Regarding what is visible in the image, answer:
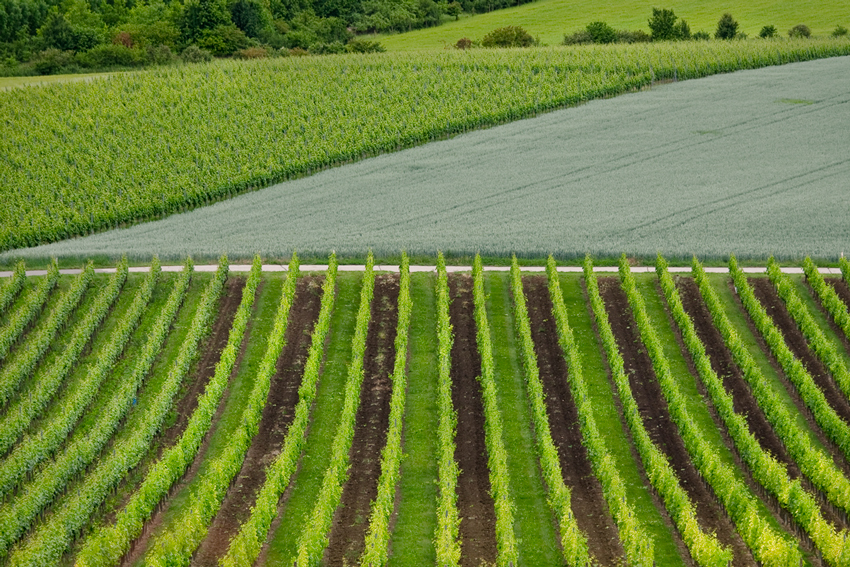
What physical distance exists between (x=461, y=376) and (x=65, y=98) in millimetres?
54480

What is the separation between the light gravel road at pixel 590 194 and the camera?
60406 millimetres

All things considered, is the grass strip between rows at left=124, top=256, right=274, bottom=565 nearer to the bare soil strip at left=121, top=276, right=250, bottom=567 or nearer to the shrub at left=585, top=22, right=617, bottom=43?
A: the bare soil strip at left=121, top=276, right=250, bottom=567

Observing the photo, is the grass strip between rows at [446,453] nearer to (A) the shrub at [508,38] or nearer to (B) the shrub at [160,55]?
(B) the shrub at [160,55]

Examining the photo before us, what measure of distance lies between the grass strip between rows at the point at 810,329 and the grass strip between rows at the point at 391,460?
17.9 m

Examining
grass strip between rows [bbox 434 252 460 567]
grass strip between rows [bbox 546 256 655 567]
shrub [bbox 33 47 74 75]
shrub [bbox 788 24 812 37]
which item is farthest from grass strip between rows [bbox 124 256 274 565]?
shrub [bbox 788 24 812 37]

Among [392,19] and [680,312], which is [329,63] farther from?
[680,312]

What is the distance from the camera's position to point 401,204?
6881cm

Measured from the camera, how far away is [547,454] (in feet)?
129

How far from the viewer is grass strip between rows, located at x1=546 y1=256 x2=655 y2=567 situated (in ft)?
112

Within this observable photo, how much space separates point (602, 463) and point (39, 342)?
85.6 feet

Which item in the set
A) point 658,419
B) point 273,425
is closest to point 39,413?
point 273,425

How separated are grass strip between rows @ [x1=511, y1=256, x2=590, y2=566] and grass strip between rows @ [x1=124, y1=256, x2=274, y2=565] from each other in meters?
11.0

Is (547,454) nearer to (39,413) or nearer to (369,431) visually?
(369,431)

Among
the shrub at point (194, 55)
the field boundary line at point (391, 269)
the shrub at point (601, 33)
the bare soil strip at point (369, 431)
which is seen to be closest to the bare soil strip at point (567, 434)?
the field boundary line at point (391, 269)
